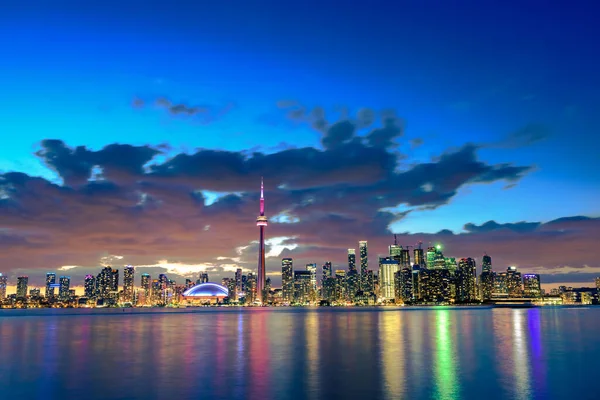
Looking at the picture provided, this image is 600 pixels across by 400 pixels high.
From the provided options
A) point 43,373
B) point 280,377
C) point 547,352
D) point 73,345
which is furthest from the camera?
point 73,345

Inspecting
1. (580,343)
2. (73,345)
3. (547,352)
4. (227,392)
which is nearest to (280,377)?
(227,392)

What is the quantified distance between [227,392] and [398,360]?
19108mm

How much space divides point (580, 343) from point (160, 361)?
52059 millimetres

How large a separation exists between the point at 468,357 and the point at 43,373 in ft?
122

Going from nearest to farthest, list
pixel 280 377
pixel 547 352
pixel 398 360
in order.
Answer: pixel 280 377, pixel 398 360, pixel 547 352

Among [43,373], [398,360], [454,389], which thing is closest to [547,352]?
[398,360]

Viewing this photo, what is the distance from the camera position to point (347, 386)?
31766 mm

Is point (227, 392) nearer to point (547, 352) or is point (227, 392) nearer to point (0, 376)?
point (0, 376)

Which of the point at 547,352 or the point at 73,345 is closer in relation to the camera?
the point at 547,352

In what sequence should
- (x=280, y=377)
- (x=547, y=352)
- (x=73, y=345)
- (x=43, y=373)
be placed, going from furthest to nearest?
(x=73, y=345) → (x=547, y=352) → (x=43, y=373) → (x=280, y=377)

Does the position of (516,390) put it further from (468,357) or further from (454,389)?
(468,357)

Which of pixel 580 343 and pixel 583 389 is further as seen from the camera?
pixel 580 343

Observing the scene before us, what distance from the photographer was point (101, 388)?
32.7 metres

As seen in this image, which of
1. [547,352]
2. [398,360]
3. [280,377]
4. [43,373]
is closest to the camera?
[280,377]
